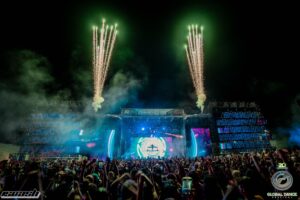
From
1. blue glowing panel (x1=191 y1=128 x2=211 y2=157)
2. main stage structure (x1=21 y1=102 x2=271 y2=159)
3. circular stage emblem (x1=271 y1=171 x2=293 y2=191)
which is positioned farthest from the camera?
blue glowing panel (x1=191 y1=128 x2=211 y2=157)

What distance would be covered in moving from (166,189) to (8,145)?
104 ft

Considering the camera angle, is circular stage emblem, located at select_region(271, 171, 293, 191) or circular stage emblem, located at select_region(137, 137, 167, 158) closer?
circular stage emblem, located at select_region(271, 171, 293, 191)

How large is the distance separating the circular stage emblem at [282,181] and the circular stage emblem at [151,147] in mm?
27664

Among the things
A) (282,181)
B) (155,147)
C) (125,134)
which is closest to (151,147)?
(155,147)

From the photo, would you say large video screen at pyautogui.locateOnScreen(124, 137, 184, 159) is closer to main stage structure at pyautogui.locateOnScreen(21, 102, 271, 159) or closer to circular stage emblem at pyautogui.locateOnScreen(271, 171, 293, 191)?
main stage structure at pyautogui.locateOnScreen(21, 102, 271, 159)

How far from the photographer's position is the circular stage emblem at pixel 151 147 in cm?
3177

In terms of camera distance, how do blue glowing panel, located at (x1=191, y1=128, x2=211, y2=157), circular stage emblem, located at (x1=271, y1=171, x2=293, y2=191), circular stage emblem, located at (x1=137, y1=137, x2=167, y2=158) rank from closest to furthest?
circular stage emblem, located at (x1=271, y1=171, x2=293, y2=191) < circular stage emblem, located at (x1=137, y1=137, x2=167, y2=158) < blue glowing panel, located at (x1=191, y1=128, x2=211, y2=157)

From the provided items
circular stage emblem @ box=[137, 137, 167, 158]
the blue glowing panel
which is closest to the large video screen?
circular stage emblem @ box=[137, 137, 167, 158]

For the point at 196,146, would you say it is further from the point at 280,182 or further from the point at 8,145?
the point at 280,182

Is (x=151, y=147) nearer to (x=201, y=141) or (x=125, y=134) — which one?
(x=125, y=134)

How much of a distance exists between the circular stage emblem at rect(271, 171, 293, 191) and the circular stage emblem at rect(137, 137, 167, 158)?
27664 mm

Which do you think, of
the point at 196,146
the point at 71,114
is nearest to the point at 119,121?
the point at 71,114

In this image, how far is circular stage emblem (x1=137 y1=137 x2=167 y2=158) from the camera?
104 ft

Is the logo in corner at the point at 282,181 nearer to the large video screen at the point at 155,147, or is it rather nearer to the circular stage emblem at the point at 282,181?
the circular stage emblem at the point at 282,181
